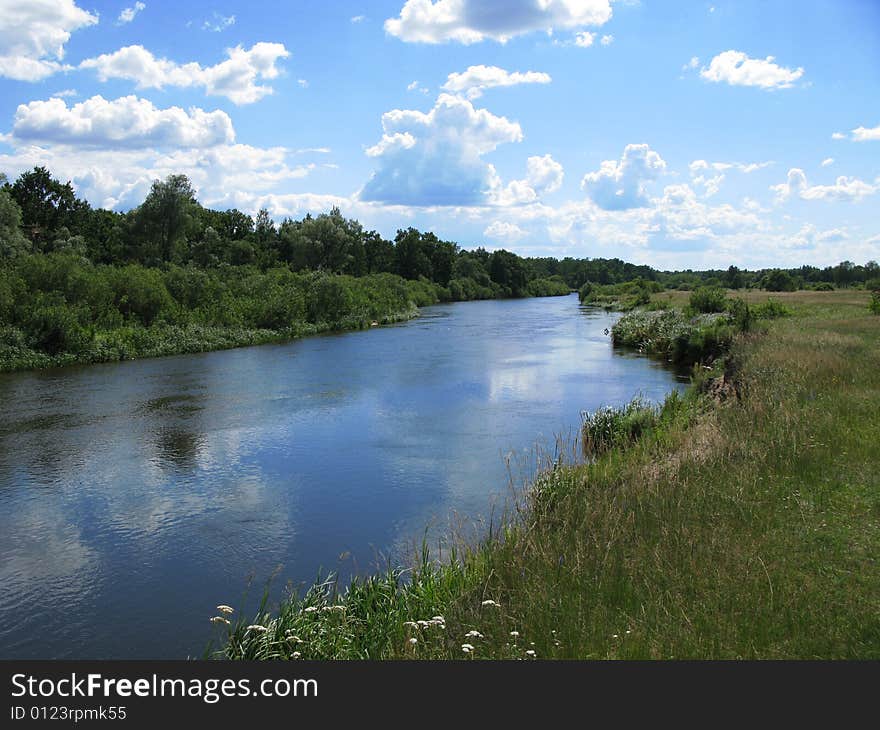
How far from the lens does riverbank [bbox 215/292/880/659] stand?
217 inches

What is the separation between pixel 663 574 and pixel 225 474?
10.8m

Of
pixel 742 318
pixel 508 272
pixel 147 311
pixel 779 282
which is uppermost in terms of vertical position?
pixel 508 272

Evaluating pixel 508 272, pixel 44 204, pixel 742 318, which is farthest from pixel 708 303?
pixel 508 272

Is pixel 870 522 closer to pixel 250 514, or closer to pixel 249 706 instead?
pixel 249 706

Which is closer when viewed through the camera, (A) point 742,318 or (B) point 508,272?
(A) point 742,318

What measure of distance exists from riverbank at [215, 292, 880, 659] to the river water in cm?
166

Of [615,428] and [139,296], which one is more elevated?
[139,296]

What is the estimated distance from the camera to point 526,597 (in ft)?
21.7

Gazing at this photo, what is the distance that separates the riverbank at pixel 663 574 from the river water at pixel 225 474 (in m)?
1.66

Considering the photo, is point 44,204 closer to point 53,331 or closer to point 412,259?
point 53,331

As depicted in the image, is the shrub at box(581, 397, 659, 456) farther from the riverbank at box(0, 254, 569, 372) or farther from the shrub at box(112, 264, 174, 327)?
the shrub at box(112, 264, 174, 327)

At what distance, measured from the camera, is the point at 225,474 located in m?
14.9

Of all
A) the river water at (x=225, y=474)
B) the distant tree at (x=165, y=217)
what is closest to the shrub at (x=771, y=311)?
the river water at (x=225, y=474)

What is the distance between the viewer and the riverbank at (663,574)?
18.0 feet
